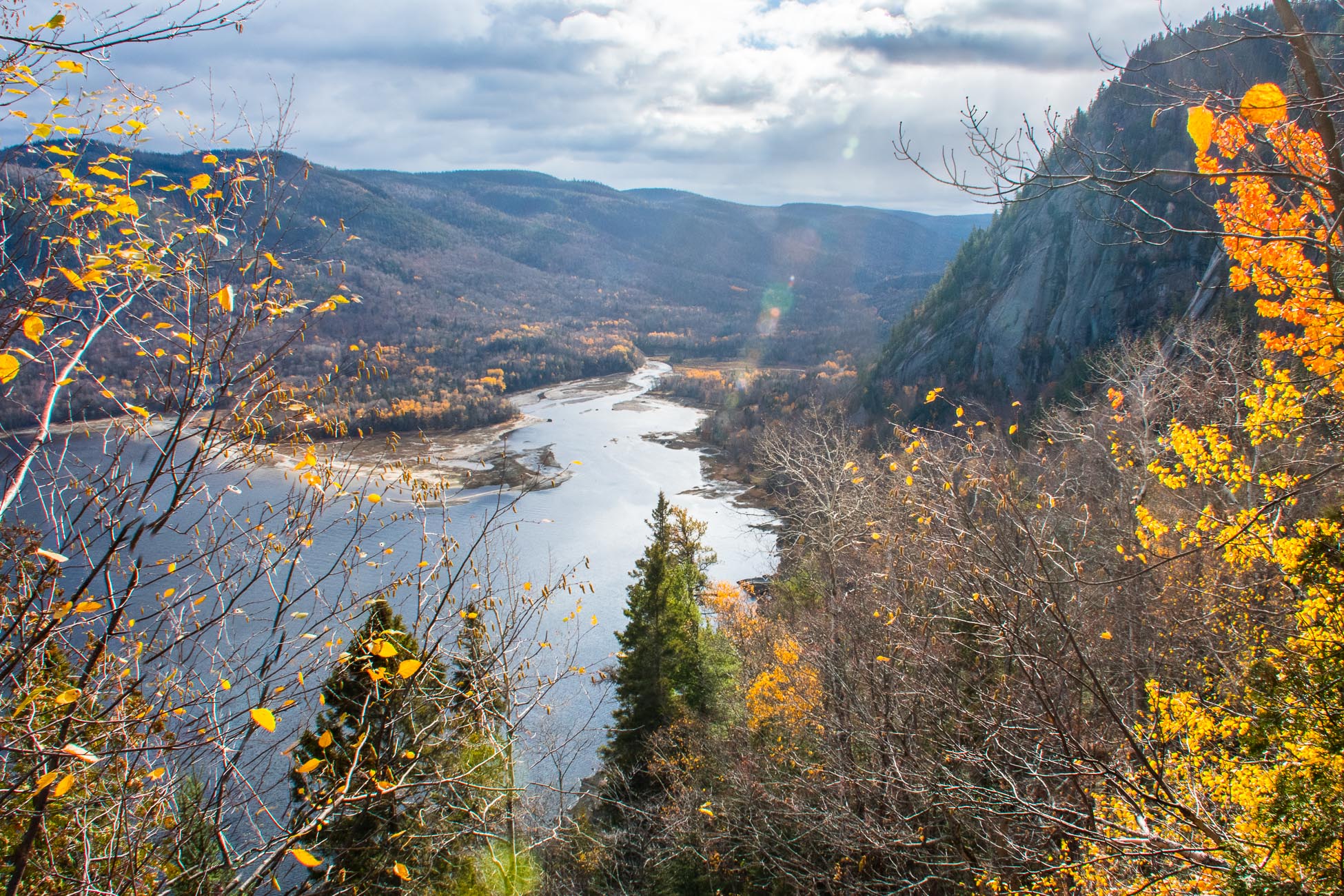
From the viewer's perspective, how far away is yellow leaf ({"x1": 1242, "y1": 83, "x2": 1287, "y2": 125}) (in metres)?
2.48

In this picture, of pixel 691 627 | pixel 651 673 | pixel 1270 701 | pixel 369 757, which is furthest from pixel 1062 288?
pixel 369 757

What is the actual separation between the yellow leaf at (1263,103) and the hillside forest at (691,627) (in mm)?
56

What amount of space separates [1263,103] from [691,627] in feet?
53.1

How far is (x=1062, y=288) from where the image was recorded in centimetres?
5059

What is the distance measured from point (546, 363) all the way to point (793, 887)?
287 ft

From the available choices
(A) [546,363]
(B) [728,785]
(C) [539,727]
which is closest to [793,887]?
(B) [728,785]

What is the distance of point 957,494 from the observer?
621cm

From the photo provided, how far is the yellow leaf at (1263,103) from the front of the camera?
8.15ft

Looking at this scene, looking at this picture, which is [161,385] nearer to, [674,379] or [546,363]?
[674,379]

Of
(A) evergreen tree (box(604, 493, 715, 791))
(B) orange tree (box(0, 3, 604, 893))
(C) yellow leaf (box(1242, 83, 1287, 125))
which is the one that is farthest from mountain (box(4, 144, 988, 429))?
(C) yellow leaf (box(1242, 83, 1287, 125))

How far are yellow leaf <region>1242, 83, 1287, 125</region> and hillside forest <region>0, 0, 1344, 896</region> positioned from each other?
56 mm

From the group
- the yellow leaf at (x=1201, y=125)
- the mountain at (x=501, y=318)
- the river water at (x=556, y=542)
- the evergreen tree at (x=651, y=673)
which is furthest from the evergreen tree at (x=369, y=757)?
the mountain at (x=501, y=318)

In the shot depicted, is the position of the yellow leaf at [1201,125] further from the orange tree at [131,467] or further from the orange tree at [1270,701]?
the orange tree at [131,467]

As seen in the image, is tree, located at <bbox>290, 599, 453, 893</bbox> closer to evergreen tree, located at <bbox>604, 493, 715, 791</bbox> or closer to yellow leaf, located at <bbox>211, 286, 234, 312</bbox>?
yellow leaf, located at <bbox>211, 286, 234, 312</bbox>
